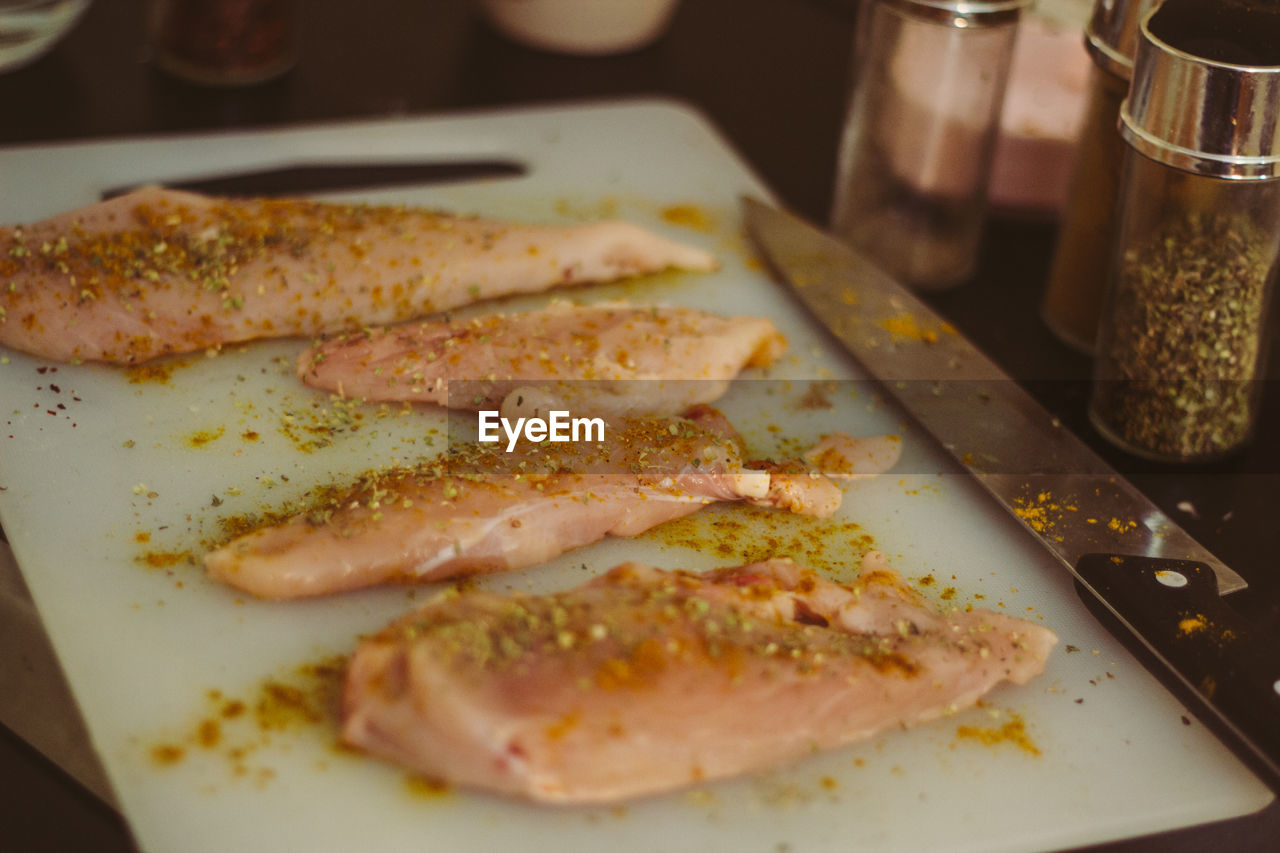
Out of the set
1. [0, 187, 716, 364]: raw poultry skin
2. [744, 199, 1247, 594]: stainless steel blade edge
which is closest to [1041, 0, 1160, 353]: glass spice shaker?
[744, 199, 1247, 594]: stainless steel blade edge

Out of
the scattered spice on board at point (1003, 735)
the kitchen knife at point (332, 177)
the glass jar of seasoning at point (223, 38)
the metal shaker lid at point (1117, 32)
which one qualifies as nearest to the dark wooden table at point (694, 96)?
the glass jar of seasoning at point (223, 38)

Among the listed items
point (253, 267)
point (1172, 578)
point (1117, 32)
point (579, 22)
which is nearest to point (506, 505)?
point (253, 267)

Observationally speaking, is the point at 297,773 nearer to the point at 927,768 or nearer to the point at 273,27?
the point at 927,768

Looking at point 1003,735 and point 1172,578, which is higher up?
point 1172,578

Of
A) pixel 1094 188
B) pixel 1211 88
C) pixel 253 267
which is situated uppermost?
pixel 1211 88

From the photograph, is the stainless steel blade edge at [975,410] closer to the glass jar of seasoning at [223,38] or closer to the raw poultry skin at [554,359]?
the raw poultry skin at [554,359]

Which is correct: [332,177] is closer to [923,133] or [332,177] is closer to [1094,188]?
[923,133]

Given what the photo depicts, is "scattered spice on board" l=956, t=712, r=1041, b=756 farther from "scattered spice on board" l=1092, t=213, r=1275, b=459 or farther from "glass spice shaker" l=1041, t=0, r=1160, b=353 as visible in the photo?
"glass spice shaker" l=1041, t=0, r=1160, b=353

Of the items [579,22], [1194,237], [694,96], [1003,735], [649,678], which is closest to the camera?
[649,678]
